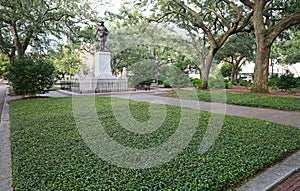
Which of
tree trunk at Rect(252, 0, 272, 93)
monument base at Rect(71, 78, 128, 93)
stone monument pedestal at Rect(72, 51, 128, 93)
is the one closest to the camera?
tree trunk at Rect(252, 0, 272, 93)

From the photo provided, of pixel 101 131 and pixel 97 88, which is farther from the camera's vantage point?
pixel 97 88

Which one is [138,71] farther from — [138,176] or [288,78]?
[138,176]

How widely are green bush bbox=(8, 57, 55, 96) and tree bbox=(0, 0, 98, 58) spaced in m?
2.29

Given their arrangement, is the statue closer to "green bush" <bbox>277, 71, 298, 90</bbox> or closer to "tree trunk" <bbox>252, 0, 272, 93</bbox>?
"tree trunk" <bbox>252, 0, 272, 93</bbox>

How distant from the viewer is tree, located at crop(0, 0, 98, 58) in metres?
11.0

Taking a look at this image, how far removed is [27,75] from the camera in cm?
1059

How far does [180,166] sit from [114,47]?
1901 cm

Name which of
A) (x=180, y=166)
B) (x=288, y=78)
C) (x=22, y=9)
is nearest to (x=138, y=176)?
(x=180, y=166)

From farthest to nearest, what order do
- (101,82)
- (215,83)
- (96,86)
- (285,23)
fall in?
(101,82)
(96,86)
(215,83)
(285,23)

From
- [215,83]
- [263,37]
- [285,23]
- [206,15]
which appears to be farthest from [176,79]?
[285,23]

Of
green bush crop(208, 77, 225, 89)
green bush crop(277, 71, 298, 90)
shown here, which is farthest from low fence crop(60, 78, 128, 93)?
green bush crop(277, 71, 298, 90)

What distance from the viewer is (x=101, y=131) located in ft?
15.8

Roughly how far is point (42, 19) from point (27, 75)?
3309 mm

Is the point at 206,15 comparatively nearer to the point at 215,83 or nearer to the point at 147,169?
the point at 215,83
